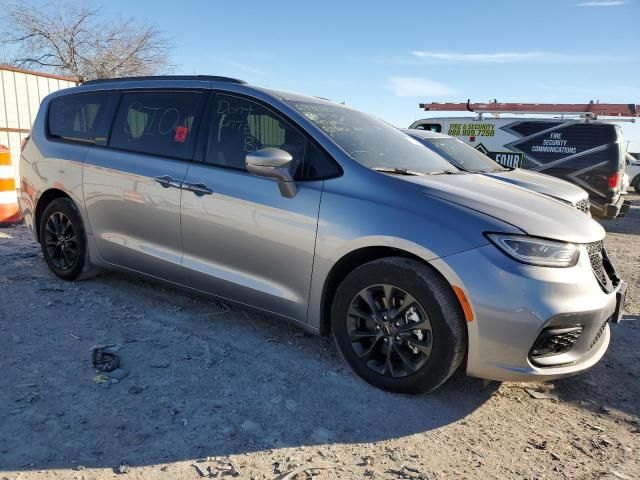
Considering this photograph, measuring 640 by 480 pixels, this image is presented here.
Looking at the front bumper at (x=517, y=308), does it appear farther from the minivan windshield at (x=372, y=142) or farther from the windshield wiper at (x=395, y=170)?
the minivan windshield at (x=372, y=142)

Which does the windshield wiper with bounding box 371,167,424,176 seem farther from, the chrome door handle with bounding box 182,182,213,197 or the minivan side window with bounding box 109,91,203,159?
the minivan side window with bounding box 109,91,203,159

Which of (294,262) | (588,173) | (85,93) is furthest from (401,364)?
(588,173)

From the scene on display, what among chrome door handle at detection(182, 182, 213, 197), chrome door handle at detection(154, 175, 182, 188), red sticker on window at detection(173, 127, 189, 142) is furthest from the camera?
red sticker on window at detection(173, 127, 189, 142)

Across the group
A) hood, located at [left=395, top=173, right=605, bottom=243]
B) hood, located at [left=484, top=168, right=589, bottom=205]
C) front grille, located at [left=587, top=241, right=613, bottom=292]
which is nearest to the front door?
hood, located at [left=395, top=173, right=605, bottom=243]

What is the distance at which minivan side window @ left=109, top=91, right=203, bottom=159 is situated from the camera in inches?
145

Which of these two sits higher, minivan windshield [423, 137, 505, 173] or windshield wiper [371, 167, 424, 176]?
windshield wiper [371, 167, 424, 176]

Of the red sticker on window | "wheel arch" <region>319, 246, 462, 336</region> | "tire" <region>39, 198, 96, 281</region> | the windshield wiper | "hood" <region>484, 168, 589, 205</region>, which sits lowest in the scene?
"tire" <region>39, 198, 96, 281</region>

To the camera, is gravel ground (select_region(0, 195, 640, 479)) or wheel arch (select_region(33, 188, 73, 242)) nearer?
gravel ground (select_region(0, 195, 640, 479))

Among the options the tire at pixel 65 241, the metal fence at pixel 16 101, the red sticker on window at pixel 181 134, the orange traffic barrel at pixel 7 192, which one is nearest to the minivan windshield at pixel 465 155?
the red sticker on window at pixel 181 134

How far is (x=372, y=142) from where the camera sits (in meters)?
3.50

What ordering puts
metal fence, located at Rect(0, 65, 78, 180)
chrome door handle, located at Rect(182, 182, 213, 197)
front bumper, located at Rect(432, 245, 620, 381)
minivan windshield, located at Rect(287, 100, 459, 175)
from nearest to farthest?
1. front bumper, located at Rect(432, 245, 620, 381)
2. minivan windshield, located at Rect(287, 100, 459, 175)
3. chrome door handle, located at Rect(182, 182, 213, 197)
4. metal fence, located at Rect(0, 65, 78, 180)

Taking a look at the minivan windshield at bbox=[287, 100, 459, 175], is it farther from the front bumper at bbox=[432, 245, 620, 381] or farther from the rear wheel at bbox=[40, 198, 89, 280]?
the rear wheel at bbox=[40, 198, 89, 280]

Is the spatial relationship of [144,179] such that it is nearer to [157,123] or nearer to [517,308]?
[157,123]

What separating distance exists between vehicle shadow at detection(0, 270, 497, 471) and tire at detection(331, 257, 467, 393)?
6.3 inches
